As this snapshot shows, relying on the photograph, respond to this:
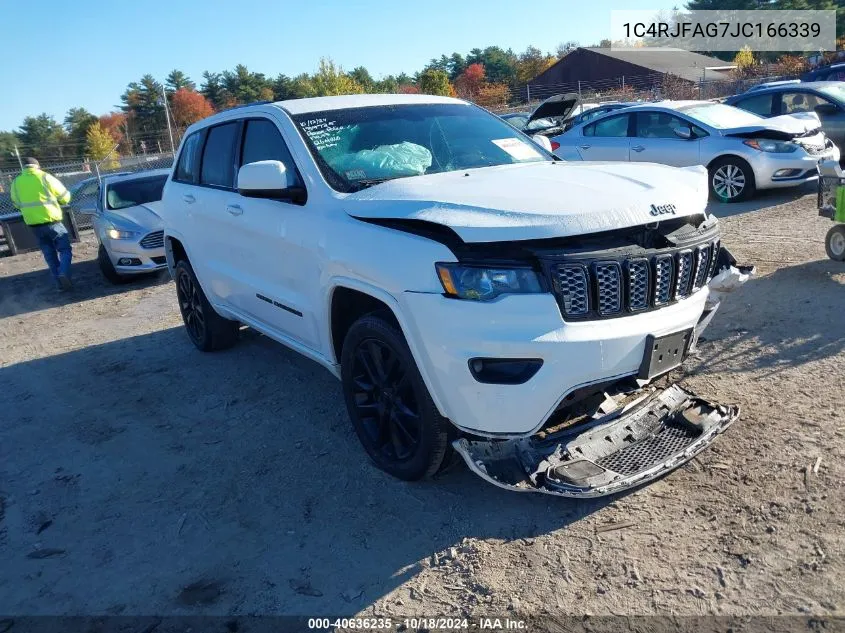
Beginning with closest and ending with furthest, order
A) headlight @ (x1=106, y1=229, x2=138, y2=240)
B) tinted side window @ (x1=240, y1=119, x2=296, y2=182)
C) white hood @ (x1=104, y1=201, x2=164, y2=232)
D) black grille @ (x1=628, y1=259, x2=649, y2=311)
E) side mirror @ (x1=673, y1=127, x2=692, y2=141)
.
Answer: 1. black grille @ (x1=628, y1=259, x2=649, y2=311)
2. tinted side window @ (x1=240, y1=119, x2=296, y2=182)
3. headlight @ (x1=106, y1=229, x2=138, y2=240)
4. white hood @ (x1=104, y1=201, x2=164, y2=232)
5. side mirror @ (x1=673, y1=127, x2=692, y2=141)

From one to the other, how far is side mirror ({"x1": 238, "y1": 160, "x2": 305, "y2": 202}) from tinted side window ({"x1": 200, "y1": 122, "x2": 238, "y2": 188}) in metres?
1.12

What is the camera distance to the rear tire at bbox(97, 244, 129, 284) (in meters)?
10.4

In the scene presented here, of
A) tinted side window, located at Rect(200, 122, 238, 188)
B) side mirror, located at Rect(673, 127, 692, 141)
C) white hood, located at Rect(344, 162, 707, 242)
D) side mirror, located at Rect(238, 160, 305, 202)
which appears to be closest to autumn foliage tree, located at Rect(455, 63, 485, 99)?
side mirror, located at Rect(673, 127, 692, 141)

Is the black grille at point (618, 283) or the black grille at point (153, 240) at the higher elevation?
the black grille at point (618, 283)

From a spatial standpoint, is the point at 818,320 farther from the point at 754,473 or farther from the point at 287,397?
the point at 287,397

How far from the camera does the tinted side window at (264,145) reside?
4316 mm

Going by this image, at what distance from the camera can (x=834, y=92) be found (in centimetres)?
1194

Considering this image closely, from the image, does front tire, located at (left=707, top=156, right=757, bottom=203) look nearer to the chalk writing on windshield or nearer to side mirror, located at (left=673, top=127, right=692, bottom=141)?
side mirror, located at (left=673, top=127, right=692, bottom=141)

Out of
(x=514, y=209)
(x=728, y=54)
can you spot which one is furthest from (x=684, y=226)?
(x=728, y=54)

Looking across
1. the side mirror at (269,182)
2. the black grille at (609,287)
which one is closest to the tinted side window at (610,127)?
the side mirror at (269,182)

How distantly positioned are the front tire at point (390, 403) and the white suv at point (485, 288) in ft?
0.03

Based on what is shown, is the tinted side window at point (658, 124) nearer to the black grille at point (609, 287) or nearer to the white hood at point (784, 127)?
the white hood at point (784, 127)

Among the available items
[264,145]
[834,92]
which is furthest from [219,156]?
[834,92]

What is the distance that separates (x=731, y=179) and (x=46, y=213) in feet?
33.2
